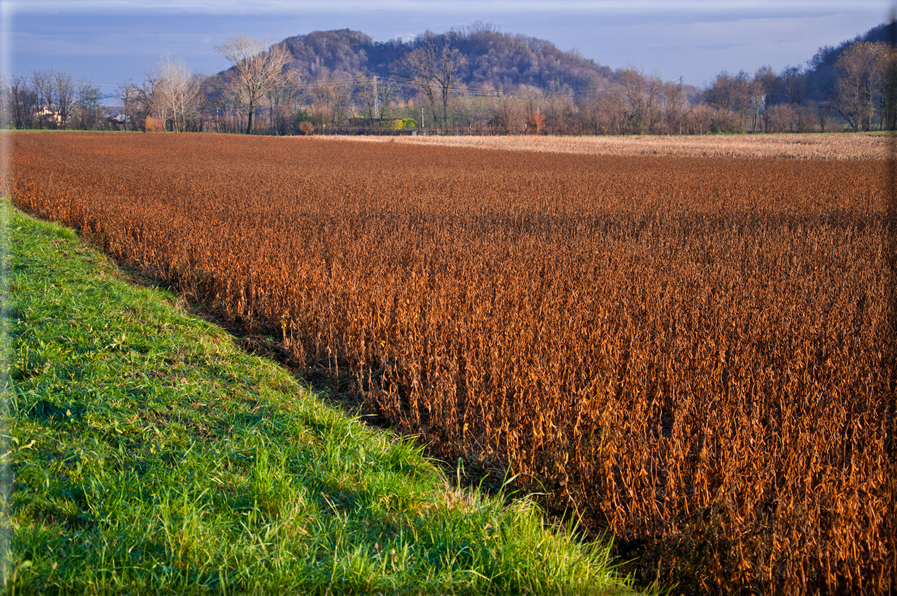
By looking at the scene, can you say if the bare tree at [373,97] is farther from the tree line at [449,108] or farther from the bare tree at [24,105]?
the bare tree at [24,105]

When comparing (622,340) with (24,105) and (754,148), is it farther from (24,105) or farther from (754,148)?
(24,105)

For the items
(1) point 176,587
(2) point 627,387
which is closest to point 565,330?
(2) point 627,387

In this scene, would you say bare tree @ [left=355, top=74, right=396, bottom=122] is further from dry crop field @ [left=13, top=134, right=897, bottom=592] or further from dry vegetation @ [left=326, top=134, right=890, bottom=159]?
dry crop field @ [left=13, top=134, right=897, bottom=592]

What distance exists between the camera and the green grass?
2367mm


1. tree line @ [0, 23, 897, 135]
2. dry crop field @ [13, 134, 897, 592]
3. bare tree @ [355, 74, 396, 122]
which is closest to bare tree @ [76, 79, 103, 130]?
tree line @ [0, 23, 897, 135]

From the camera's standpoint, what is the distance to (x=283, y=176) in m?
18.4

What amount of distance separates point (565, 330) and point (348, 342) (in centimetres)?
191

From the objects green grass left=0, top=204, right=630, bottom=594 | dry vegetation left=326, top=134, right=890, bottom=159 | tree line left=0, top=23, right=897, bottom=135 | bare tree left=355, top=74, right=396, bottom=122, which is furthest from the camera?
bare tree left=355, top=74, right=396, bottom=122

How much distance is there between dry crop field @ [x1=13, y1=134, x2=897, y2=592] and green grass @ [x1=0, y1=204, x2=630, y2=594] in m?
0.52

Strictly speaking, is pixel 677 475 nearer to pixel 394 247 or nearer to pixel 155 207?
pixel 394 247

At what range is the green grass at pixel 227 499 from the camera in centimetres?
237

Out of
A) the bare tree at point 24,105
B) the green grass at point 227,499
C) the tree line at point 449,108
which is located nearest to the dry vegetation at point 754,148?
the tree line at point 449,108

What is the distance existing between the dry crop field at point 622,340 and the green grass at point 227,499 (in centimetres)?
52

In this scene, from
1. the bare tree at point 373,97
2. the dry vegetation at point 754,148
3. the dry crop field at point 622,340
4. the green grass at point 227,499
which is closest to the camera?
the green grass at point 227,499
